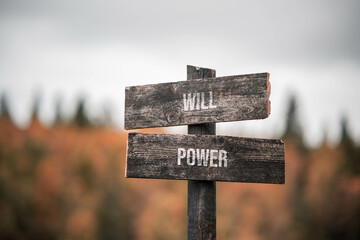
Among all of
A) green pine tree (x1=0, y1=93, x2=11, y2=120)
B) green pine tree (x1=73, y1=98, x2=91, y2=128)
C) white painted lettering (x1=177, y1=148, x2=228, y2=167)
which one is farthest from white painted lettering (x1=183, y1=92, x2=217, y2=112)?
green pine tree (x1=0, y1=93, x2=11, y2=120)

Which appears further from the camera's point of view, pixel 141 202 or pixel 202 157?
pixel 141 202

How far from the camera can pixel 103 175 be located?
104ft

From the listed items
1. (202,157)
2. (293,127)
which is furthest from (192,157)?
(293,127)

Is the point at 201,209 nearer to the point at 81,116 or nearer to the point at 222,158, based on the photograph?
the point at 222,158

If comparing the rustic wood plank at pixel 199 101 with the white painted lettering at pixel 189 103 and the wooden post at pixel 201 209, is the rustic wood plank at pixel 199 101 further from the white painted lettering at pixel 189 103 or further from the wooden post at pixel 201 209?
the wooden post at pixel 201 209

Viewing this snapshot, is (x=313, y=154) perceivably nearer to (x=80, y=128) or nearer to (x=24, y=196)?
(x=24, y=196)

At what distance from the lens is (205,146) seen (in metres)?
2.76

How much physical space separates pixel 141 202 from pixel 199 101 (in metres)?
28.3

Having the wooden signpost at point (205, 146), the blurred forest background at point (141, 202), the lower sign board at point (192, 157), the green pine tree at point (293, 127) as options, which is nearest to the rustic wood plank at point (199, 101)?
the wooden signpost at point (205, 146)

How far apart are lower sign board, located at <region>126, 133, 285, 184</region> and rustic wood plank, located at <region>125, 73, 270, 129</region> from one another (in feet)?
0.47

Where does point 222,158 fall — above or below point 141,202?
above

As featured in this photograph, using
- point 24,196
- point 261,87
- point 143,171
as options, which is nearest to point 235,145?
point 261,87

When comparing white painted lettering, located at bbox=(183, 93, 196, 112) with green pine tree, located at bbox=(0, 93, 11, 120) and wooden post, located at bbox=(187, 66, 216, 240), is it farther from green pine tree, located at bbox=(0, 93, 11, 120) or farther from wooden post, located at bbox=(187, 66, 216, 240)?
green pine tree, located at bbox=(0, 93, 11, 120)

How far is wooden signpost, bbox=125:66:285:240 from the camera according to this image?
2748mm
